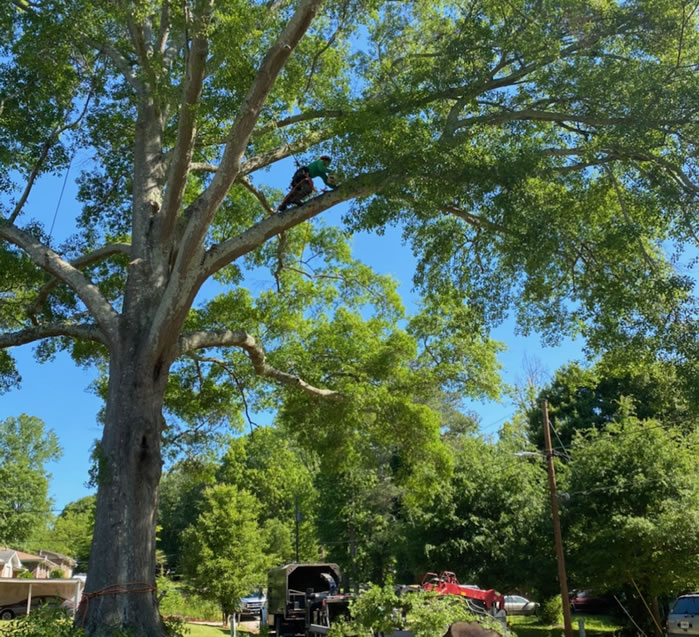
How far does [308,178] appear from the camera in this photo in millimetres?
9789

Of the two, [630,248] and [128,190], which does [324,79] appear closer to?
[128,190]

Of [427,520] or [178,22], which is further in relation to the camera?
[427,520]

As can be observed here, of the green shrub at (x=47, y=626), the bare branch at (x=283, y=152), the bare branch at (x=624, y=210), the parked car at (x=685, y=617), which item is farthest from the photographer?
the parked car at (x=685, y=617)

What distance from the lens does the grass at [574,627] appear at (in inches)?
905

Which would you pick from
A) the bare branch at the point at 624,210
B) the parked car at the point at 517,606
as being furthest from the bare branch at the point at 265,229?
the parked car at the point at 517,606

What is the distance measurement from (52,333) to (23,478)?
45.6m

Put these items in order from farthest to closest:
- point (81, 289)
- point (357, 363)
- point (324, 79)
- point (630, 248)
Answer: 1. point (357, 363)
2. point (324, 79)
3. point (81, 289)
4. point (630, 248)

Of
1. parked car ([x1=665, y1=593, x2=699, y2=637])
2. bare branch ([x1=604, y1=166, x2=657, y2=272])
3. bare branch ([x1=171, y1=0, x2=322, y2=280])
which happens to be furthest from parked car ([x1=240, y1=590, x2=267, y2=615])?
bare branch ([x1=604, y1=166, x2=657, y2=272])

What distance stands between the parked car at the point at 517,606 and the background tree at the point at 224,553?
43.5 feet

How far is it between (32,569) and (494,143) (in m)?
47.8

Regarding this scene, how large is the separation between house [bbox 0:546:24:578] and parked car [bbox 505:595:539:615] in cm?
2641

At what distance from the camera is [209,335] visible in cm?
1037

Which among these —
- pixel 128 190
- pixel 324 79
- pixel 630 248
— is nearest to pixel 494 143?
pixel 630 248

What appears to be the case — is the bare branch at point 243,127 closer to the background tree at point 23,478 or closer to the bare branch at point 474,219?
the bare branch at point 474,219
